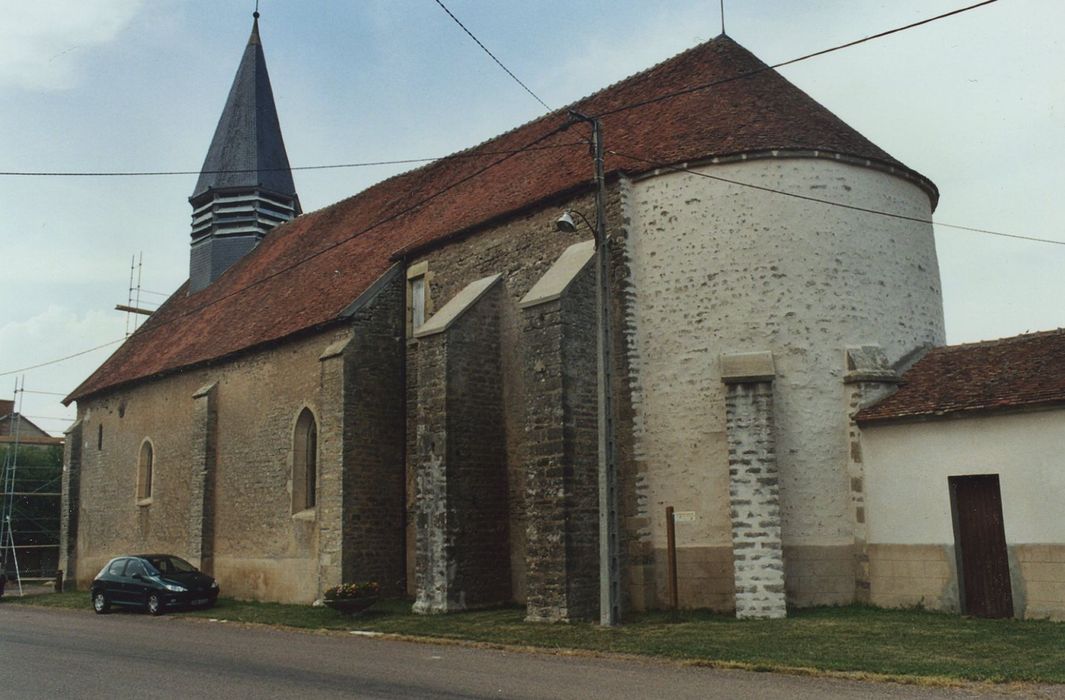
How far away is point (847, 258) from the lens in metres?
15.8

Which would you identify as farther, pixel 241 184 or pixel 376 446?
pixel 241 184

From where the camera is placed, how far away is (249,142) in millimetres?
32031

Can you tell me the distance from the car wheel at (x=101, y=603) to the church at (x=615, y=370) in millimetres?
2820

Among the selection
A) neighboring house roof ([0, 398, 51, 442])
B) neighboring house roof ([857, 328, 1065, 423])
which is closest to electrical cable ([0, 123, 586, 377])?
neighboring house roof ([857, 328, 1065, 423])

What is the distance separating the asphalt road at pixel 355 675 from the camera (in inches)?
336

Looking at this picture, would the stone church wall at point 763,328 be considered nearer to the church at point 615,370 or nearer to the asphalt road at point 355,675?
the church at point 615,370

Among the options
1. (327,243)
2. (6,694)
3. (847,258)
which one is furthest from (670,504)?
(327,243)

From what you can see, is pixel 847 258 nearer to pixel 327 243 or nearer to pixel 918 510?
pixel 918 510

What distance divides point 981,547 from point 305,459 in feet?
46.1

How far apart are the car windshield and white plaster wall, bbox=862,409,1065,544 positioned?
14.4m

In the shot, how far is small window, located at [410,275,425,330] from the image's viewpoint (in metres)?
20.3

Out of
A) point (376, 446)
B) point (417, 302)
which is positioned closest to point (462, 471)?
point (376, 446)

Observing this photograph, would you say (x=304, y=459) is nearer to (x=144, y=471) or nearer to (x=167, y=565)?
(x=167, y=565)

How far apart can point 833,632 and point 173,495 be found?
63.2ft
